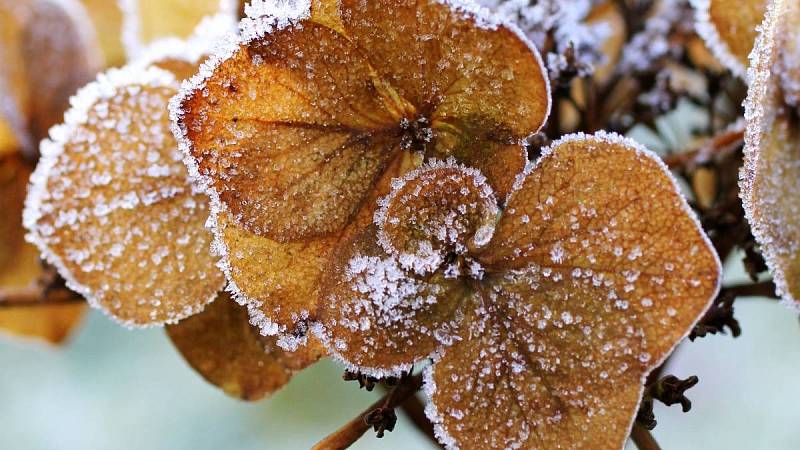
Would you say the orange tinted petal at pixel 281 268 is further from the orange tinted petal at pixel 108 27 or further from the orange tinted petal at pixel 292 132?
the orange tinted petal at pixel 108 27

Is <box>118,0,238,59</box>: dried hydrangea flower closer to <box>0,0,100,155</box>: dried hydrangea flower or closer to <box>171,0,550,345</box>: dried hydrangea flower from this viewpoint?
<box>0,0,100,155</box>: dried hydrangea flower

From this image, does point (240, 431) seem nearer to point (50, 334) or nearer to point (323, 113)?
point (50, 334)

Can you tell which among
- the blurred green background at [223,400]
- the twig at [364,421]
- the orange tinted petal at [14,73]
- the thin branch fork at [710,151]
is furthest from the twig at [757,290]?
the blurred green background at [223,400]

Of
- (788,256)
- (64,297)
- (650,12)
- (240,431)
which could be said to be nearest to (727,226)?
(788,256)

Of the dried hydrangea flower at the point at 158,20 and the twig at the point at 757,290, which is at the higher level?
the dried hydrangea flower at the point at 158,20

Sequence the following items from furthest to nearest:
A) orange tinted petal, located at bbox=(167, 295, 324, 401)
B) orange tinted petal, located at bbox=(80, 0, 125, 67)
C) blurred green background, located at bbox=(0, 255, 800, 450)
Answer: blurred green background, located at bbox=(0, 255, 800, 450) → orange tinted petal, located at bbox=(80, 0, 125, 67) → orange tinted petal, located at bbox=(167, 295, 324, 401)

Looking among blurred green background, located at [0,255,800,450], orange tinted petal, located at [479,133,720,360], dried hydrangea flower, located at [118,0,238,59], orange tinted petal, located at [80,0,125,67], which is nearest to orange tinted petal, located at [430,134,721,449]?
orange tinted petal, located at [479,133,720,360]
